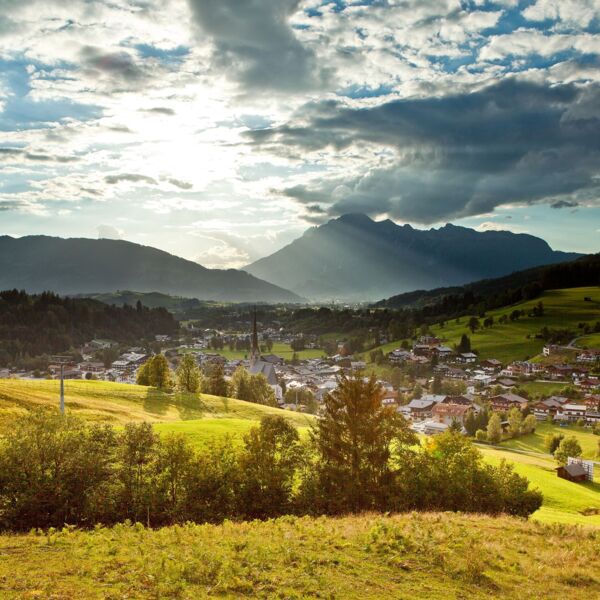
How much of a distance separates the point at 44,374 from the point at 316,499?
149 metres

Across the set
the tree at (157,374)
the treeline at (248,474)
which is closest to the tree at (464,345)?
the tree at (157,374)

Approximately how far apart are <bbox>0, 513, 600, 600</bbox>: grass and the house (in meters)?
47.0

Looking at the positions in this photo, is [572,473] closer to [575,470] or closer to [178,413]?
[575,470]

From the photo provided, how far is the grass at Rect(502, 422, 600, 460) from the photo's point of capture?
96875 mm

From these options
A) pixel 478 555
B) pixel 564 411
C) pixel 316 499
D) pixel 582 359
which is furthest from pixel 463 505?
pixel 582 359

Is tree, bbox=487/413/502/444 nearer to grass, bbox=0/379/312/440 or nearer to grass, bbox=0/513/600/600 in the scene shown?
grass, bbox=0/379/312/440

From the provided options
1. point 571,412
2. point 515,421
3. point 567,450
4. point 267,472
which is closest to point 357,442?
point 267,472

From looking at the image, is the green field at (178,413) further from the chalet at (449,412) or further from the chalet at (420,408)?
the chalet at (420,408)

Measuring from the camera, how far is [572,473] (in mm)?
63094

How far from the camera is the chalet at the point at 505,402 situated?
426ft

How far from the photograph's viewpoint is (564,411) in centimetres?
12162

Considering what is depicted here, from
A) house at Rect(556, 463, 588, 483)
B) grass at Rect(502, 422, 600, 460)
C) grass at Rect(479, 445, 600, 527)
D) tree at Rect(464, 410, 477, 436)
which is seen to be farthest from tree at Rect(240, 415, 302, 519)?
tree at Rect(464, 410, 477, 436)

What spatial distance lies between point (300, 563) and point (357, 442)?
13329 millimetres

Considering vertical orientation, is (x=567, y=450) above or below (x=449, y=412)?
above
